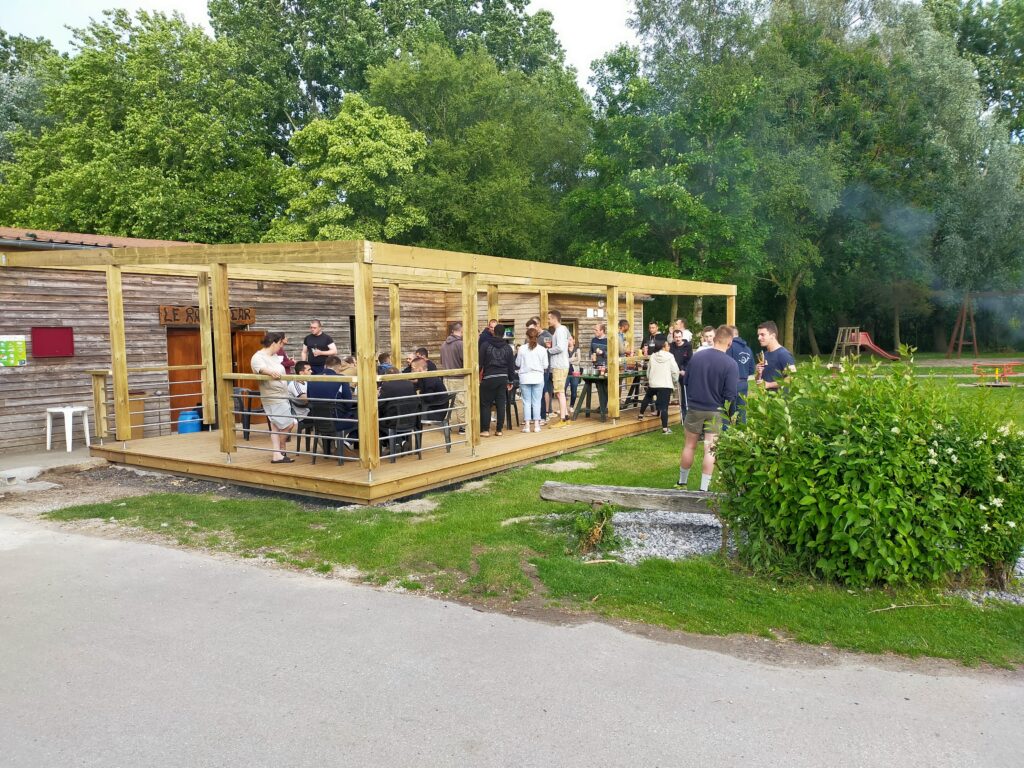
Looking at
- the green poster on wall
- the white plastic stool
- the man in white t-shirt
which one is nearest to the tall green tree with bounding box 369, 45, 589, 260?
the man in white t-shirt

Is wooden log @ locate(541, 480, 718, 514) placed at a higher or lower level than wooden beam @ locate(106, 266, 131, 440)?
lower

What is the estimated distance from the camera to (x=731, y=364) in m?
7.49

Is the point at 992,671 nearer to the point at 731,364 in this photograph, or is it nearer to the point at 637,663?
the point at 637,663

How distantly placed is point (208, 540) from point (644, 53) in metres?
25.2

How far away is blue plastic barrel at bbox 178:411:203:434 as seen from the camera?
39.3 feet

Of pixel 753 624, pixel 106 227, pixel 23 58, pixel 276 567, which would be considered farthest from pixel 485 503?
pixel 23 58

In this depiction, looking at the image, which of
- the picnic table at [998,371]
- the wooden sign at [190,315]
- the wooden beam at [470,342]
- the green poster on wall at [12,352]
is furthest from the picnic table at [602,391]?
the picnic table at [998,371]

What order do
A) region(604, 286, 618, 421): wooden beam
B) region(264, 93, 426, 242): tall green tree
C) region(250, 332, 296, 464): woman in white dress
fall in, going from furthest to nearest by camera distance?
region(264, 93, 426, 242): tall green tree < region(604, 286, 618, 421): wooden beam < region(250, 332, 296, 464): woman in white dress

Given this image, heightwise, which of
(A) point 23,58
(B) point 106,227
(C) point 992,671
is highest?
(A) point 23,58

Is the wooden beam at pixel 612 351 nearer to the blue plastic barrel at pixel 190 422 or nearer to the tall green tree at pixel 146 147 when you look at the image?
the blue plastic barrel at pixel 190 422

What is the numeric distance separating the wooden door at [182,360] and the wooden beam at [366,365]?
6053 millimetres

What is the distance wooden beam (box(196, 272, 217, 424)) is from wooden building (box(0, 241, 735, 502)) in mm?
21

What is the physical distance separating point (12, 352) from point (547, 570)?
8.79 m

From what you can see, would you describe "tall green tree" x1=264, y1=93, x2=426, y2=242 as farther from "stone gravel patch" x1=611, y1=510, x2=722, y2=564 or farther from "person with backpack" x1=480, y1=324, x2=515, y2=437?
"stone gravel patch" x1=611, y1=510, x2=722, y2=564
